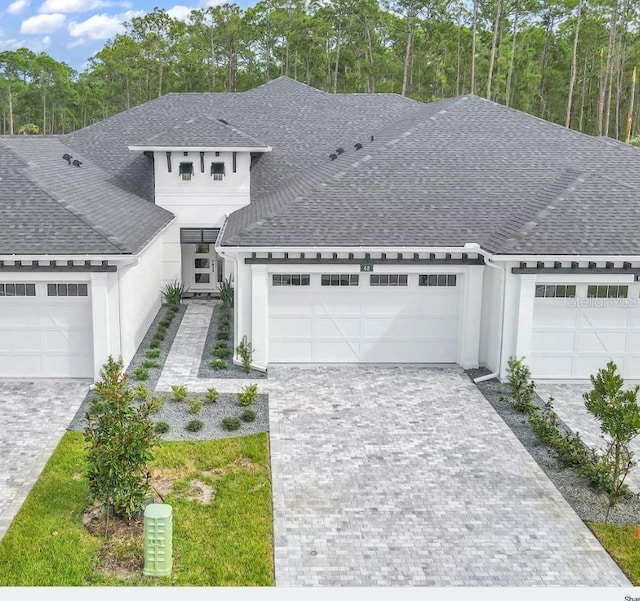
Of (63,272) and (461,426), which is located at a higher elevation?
(63,272)

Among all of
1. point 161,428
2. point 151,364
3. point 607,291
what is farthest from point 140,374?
point 607,291

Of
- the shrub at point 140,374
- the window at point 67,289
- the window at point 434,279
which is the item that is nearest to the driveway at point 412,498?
the window at point 434,279

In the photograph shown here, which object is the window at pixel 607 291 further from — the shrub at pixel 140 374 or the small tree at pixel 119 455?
the small tree at pixel 119 455

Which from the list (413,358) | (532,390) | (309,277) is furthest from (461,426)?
(309,277)

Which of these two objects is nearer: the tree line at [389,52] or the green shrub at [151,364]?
the green shrub at [151,364]

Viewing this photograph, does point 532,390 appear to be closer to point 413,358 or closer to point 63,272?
point 413,358

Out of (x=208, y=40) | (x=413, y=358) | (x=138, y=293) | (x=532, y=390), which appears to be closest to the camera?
(x=532, y=390)

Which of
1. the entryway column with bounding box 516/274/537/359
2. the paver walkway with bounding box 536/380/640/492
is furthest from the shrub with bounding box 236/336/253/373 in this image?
the paver walkway with bounding box 536/380/640/492
